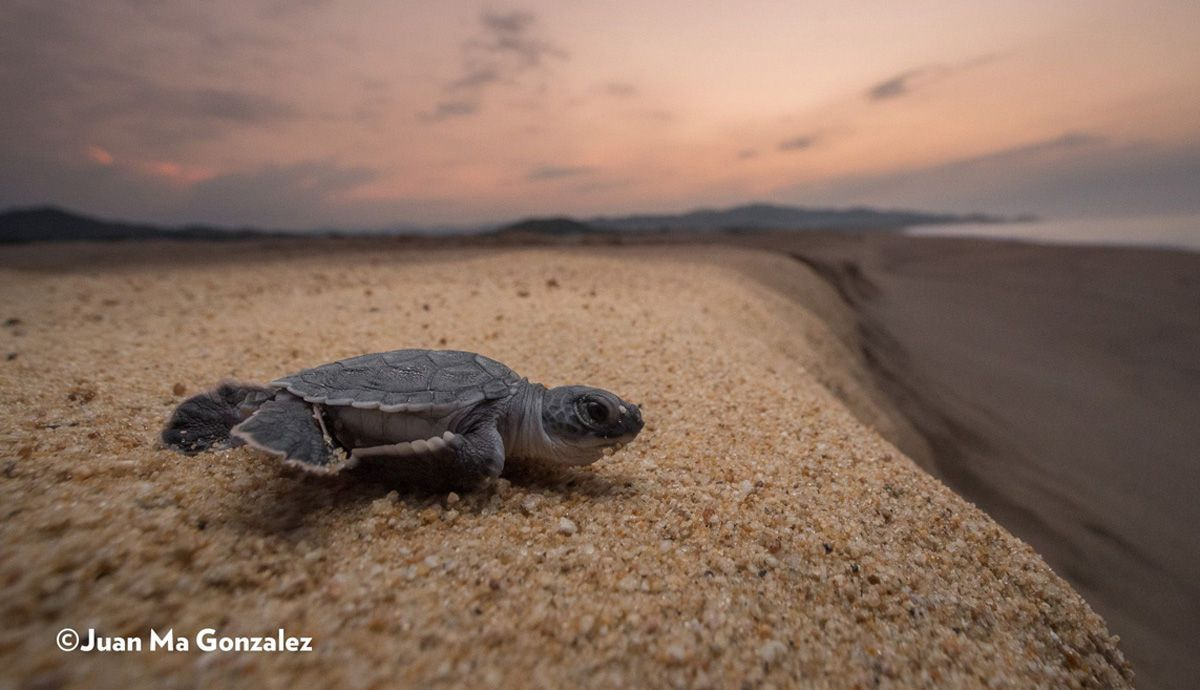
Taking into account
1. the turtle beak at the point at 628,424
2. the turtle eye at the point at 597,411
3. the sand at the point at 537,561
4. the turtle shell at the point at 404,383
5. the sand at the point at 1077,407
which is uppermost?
the turtle shell at the point at 404,383

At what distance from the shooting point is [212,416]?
6.79ft

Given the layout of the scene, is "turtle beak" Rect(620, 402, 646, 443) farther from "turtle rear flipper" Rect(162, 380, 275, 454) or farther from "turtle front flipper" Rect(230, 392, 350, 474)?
"turtle rear flipper" Rect(162, 380, 275, 454)

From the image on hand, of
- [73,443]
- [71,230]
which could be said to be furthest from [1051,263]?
[71,230]

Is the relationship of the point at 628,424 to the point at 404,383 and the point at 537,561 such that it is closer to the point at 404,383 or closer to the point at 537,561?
the point at 537,561

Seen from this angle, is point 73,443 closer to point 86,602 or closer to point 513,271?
point 86,602

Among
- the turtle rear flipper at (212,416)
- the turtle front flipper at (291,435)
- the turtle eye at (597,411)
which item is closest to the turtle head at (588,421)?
the turtle eye at (597,411)

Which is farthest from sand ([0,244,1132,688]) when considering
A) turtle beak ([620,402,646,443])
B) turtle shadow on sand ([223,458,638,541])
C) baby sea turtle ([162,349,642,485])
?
turtle beak ([620,402,646,443])

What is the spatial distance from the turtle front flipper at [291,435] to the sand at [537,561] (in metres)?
0.21

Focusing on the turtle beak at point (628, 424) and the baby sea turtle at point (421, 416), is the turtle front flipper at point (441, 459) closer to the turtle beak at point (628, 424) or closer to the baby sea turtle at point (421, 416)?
the baby sea turtle at point (421, 416)

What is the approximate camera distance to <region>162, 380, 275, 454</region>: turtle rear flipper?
76.6 inches

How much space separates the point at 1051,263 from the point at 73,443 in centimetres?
1904

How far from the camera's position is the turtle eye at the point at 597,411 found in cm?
191

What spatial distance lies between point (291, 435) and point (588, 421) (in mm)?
1053

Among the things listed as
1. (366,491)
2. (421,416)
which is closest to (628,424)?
(421,416)
